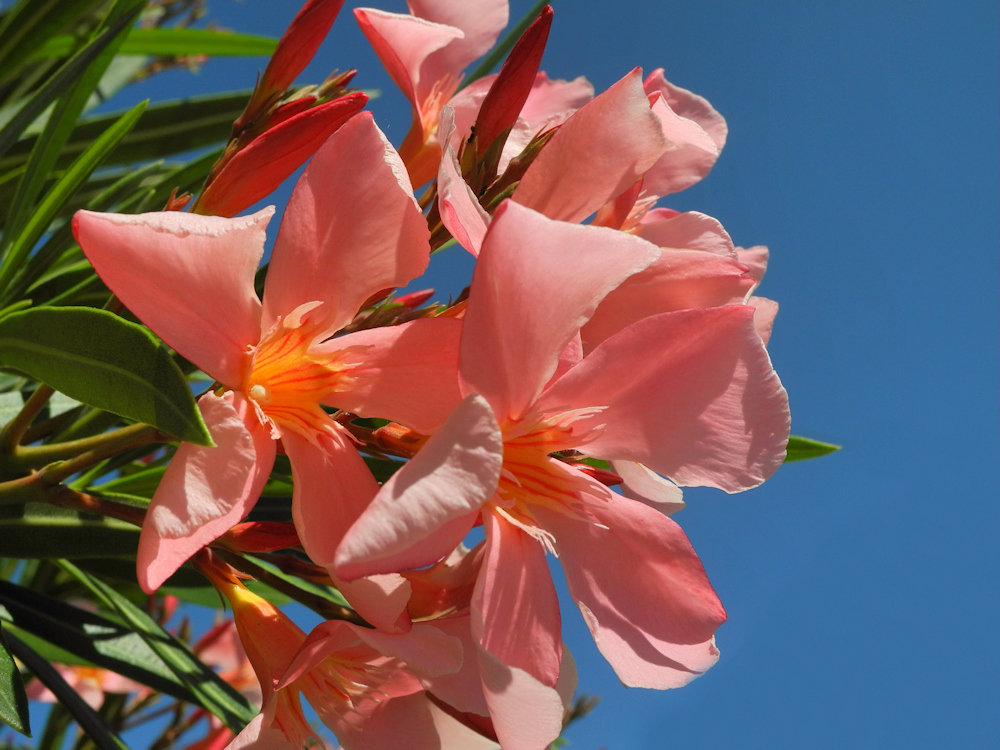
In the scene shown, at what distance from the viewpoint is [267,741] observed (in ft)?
1.81

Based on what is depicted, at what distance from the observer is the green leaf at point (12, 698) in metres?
0.63

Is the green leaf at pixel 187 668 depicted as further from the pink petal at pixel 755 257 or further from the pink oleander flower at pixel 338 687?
the pink petal at pixel 755 257

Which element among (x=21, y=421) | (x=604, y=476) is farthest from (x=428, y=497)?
(x=21, y=421)

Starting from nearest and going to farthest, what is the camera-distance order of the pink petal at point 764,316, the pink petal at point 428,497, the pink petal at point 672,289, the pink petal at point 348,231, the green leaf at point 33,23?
the pink petal at point 428,497, the pink petal at point 348,231, the pink petal at point 672,289, the pink petal at point 764,316, the green leaf at point 33,23

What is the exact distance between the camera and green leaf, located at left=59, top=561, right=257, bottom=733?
924mm

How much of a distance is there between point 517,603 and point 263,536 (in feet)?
0.73

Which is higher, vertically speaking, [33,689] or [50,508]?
[50,508]

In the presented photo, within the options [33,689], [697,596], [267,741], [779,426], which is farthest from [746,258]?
[33,689]

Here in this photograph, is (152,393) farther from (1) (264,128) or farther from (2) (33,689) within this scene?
(2) (33,689)

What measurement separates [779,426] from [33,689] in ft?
5.85

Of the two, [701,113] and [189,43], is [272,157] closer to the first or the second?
[701,113]

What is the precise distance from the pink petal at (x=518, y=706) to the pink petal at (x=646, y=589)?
8 centimetres

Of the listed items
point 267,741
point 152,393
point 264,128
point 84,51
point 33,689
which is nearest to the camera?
point 152,393

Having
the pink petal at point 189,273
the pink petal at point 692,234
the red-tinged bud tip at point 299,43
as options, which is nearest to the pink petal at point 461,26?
the red-tinged bud tip at point 299,43
